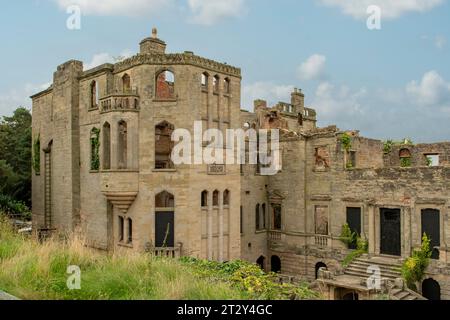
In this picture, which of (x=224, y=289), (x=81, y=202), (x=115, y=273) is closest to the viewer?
(x=224, y=289)

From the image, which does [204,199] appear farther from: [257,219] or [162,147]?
[257,219]

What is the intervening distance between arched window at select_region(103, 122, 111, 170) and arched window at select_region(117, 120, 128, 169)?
31.0 inches

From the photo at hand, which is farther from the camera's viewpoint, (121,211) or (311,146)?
(311,146)

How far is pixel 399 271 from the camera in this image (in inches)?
879

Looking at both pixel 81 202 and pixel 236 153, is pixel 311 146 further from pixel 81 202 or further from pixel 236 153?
pixel 81 202

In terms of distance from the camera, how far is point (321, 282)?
71.8 ft

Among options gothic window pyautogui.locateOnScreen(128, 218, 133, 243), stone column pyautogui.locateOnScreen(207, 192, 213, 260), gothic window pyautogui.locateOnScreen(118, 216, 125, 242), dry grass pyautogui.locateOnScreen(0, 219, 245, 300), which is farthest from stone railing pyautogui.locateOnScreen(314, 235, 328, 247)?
dry grass pyautogui.locateOnScreen(0, 219, 245, 300)

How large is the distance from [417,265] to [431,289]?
1578mm

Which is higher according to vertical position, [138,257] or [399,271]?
[138,257]

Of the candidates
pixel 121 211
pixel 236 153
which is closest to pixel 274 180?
pixel 236 153

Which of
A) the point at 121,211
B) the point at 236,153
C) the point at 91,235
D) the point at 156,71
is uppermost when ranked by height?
the point at 156,71
